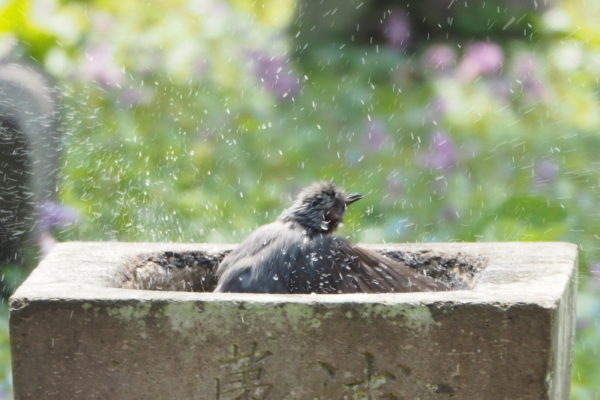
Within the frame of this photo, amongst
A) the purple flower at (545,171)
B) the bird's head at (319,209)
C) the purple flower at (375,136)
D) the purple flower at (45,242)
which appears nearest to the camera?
the bird's head at (319,209)

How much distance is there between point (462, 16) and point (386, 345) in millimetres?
4956

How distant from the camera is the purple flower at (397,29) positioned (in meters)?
7.24

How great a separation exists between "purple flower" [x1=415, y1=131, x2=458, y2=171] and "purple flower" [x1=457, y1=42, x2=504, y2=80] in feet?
2.16

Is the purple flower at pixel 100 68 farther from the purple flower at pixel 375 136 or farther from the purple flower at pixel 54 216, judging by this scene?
the purple flower at pixel 375 136

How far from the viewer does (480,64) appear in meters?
6.12

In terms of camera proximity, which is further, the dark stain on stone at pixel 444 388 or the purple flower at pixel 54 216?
the purple flower at pixel 54 216

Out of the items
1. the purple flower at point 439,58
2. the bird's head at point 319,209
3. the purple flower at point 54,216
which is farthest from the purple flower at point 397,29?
the bird's head at point 319,209

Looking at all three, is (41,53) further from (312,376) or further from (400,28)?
(312,376)

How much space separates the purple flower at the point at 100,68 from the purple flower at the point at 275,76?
2.03ft

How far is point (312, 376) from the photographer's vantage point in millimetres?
2553

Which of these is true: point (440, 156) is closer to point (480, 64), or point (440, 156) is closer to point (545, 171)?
point (545, 171)

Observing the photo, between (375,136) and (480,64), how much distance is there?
760 millimetres

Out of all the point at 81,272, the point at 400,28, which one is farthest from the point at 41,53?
the point at 81,272

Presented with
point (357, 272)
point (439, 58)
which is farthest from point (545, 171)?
point (357, 272)
